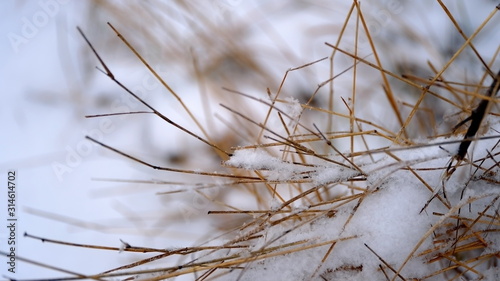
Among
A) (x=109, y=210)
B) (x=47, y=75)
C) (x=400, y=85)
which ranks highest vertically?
(x=47, y=75)

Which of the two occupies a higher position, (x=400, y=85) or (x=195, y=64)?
(x=195, y=64)

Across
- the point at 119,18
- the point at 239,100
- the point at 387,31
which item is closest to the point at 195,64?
the point at 239,100

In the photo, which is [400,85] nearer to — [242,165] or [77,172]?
[242,165]

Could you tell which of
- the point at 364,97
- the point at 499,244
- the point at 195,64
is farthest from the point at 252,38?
the point at 499,244

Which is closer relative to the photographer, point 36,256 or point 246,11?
point 36,256

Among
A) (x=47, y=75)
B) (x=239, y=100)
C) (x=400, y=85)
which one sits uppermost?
(x=47, y=75)

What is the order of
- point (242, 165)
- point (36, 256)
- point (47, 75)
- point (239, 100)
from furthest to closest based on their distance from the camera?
point (47, 75) → point (239, 100) → point (36, 256) → point (242, 165)

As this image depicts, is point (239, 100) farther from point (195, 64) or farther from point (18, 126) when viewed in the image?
point (18, 126)

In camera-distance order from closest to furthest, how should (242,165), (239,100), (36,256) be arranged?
(242,165), (36,256), (239,100)

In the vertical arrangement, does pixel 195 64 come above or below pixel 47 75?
below

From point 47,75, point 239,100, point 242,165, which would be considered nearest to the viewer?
point 242,165
